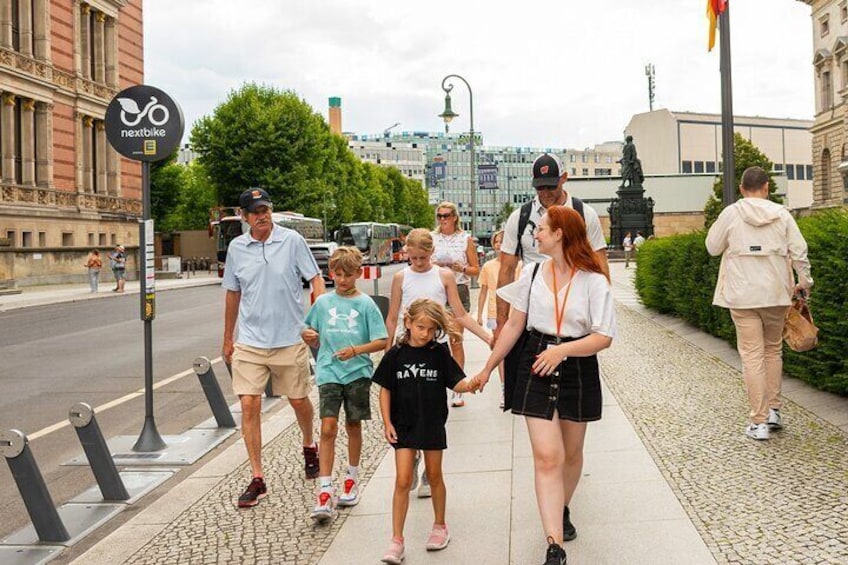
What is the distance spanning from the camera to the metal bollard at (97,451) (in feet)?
19.2

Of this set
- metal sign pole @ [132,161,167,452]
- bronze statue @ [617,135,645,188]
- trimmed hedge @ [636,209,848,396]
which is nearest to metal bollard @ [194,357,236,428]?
metal sign pole @ [132,161,167,452]

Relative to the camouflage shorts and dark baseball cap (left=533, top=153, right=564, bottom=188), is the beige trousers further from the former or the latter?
the camouflage shorts

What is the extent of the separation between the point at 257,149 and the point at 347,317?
5756 cm

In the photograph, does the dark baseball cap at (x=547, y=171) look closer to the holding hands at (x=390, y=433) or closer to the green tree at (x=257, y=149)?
the holding hands at (x=390, y=433)

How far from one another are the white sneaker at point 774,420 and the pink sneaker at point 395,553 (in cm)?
350

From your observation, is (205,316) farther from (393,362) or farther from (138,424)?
(393,362)

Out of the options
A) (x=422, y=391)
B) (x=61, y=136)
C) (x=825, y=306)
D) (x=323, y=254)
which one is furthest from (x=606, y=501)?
(x=61, y=136)

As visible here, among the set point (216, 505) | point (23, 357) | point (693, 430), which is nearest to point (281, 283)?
point (216, 505)

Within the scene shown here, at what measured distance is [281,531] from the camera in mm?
5152

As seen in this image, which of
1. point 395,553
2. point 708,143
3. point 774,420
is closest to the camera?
point 395,553

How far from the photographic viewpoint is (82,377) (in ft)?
40.1

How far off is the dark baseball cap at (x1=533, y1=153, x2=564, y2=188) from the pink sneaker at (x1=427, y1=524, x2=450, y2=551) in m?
2.02

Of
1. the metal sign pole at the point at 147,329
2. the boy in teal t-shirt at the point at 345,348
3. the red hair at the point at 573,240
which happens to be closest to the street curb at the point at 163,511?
the metal sign pole at the point at 147,329

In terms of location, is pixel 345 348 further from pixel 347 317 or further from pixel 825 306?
pixel 825 306
